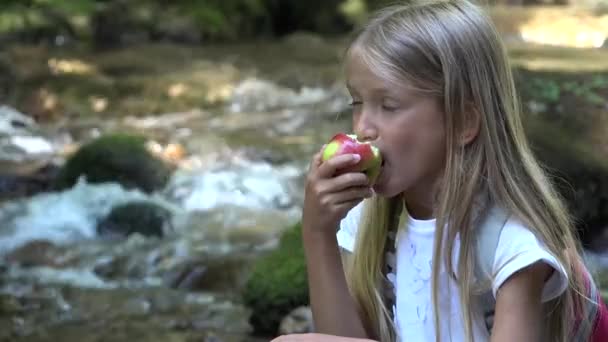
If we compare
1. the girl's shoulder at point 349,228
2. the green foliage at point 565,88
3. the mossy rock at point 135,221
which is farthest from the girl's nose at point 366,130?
the mossy rock at point 135,221

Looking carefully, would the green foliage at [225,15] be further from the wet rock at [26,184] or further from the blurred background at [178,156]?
the wet rock at [26,184]

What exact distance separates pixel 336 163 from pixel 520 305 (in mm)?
499

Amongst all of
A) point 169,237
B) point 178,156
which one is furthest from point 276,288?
point 178,156

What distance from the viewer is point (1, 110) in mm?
11000

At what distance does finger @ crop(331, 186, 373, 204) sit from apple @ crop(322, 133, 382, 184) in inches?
1.0

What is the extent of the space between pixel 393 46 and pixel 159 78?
35.4 ft

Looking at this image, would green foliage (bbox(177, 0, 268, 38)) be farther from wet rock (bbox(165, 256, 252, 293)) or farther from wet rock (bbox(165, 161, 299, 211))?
wet rock (bbox(165, 256, 252, 293))

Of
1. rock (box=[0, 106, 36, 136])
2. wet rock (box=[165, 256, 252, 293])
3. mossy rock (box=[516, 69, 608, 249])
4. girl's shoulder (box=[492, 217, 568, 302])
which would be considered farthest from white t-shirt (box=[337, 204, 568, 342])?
rock (box=[0, 106, 36, 136])

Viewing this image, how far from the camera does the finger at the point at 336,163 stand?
1985mm

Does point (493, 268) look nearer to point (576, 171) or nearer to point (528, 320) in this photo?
point (528, 320)

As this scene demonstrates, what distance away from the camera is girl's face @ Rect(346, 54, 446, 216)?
203 centimetres

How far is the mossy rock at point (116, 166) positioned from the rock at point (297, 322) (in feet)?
12.5

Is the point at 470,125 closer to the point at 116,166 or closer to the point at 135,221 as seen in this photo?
the point at 135,221

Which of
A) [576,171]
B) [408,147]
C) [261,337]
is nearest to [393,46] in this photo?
[408,147]
